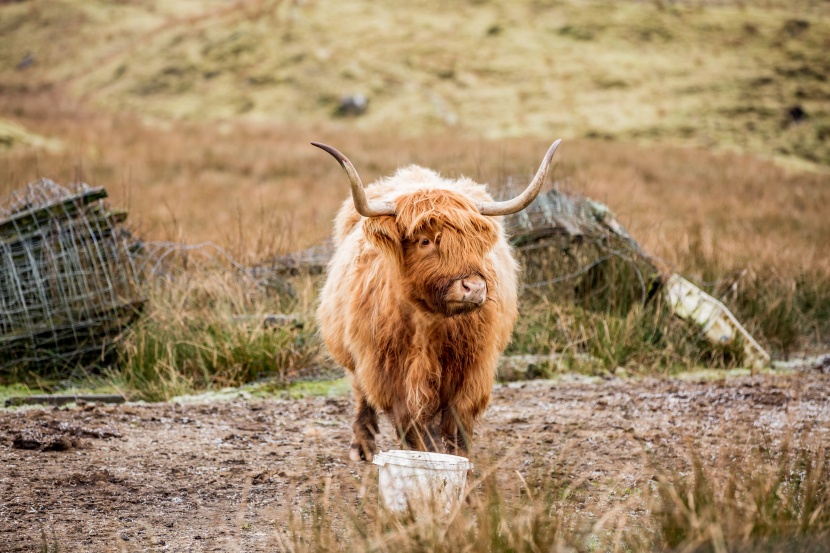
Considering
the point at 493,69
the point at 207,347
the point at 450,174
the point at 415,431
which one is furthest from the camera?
the point at 493,69

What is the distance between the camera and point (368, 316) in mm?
3951

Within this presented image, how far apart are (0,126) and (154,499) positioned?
57.1 ft

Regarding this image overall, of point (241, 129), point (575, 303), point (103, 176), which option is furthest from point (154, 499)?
point (241, 129)

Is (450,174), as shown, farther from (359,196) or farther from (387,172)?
(387,172)

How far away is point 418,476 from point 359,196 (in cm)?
110

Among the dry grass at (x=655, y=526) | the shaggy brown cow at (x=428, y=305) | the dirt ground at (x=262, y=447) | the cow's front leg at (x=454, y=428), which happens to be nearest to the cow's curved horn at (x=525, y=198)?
the shaggy brown cow at (x=428, y=305)

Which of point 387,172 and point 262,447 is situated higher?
point 262,447

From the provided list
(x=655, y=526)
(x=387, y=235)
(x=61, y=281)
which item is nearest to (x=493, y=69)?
(x=61, y=281)

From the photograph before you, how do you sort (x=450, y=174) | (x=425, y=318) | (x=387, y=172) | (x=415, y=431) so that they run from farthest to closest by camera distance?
(x=387, y=172), (x=450, y=174), (x=415, y=431), (x=425, y=318)

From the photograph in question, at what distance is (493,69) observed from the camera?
30438mm

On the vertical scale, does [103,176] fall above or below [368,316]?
below

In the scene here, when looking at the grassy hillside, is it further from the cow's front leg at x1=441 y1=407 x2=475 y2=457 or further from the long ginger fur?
the cow's front leg at x1=441 y1=407 x2=475 y2=457

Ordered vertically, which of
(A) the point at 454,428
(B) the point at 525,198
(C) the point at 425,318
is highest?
(B) the point at 525,198

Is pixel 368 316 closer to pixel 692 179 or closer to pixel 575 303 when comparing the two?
pixel 575 303
